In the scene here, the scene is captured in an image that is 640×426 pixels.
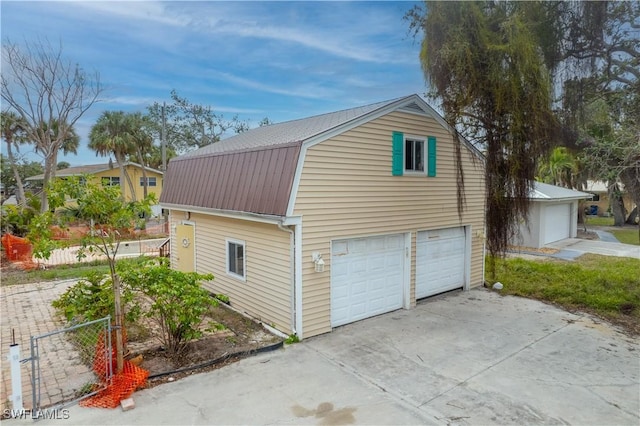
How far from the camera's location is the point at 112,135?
28.0 metres

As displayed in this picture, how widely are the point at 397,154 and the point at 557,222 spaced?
16.1 metres

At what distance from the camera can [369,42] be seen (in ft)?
34.6

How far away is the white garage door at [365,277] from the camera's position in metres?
7.70

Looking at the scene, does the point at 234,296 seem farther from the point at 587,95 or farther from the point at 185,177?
the point at 587,95

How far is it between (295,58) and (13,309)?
39.5 feet

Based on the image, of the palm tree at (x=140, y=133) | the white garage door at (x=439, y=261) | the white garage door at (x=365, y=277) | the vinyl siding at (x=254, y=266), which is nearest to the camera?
the vinyl siding at (x=254, y=266)

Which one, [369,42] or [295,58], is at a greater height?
[295,58]

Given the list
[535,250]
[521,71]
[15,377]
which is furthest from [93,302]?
[535,250]

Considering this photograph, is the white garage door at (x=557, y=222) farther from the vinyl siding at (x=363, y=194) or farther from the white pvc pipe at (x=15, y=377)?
the white pvc pipe at (x=15, y=377)

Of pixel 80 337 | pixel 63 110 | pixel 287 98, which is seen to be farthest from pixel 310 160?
pixel 63 110

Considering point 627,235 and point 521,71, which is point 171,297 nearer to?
point 521,71

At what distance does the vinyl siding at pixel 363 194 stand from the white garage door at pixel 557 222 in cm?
1161

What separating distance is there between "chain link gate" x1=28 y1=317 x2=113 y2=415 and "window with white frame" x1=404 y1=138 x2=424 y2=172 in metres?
6.76

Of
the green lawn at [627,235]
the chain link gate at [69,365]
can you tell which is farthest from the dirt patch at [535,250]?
the chain link gate at [69,365]
